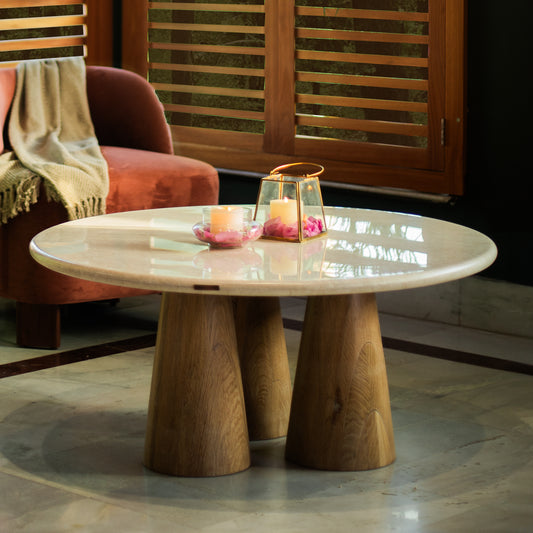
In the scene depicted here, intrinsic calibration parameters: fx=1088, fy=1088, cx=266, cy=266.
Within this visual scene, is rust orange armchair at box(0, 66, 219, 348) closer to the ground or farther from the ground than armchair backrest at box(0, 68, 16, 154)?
closer to the ground

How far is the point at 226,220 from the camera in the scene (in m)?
2.40

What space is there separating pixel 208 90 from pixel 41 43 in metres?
0.74

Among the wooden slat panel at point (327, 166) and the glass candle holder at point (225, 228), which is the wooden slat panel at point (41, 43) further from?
the glass candle holder at point (225, 228)

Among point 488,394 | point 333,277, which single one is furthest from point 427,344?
point 333,277

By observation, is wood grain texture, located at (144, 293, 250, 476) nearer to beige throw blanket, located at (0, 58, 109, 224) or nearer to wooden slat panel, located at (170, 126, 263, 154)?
beige throw blanket, located at (0, 58, 109, 224)

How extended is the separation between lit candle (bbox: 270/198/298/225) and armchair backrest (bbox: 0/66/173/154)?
1502 mm

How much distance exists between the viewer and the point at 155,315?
12.8 ft

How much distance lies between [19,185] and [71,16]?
157 cm

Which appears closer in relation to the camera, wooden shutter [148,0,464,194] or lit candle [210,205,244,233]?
lit candle [210,205,244,233]

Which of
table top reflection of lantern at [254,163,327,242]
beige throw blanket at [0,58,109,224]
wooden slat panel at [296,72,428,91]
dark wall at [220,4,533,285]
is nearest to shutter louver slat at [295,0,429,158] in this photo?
wooden slat panel at [296,72,428,91]

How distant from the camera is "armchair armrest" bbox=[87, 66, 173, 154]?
396cm

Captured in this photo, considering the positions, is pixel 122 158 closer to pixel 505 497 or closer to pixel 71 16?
pixel 71 16

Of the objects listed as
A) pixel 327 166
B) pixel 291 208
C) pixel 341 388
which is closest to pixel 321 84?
pixel 327 166

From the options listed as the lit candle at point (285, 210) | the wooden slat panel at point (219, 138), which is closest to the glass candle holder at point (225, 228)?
the lit candle at point (285, 210)
